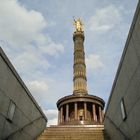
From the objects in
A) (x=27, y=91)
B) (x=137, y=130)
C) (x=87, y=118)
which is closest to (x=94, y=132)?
(x=27, y=91)

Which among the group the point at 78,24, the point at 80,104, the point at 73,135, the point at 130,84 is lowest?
the point at 73,135

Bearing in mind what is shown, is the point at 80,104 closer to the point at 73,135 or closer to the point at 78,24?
the point at 73,135

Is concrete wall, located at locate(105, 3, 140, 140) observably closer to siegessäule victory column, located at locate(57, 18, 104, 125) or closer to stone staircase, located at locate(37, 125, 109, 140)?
stone staircase, located at locate(37, 125, 109, 140)

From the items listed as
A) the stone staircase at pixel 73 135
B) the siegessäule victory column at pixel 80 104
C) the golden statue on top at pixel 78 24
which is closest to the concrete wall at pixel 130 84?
the stone staircase at pixel 73 135

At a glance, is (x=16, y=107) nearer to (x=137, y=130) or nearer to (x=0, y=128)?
(x=0, y=128)

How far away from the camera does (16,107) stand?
8141 millimetres

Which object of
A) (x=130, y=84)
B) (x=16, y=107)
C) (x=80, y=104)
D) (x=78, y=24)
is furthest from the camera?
(x=78, y=24)

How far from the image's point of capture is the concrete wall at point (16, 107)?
269 inches

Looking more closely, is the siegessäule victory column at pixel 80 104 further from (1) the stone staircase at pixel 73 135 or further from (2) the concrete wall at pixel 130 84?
(2) the concrete wall at pixel 130 84

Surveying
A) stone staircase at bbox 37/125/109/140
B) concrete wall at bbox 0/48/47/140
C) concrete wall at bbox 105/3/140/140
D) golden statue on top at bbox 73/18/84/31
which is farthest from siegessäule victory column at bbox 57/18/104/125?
concrete wall at bbox 105/3/140/140

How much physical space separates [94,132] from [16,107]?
5925 millimetres

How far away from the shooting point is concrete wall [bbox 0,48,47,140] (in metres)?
6.83

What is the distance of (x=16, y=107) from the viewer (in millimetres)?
8141

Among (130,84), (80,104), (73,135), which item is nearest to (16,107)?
(130,84)
